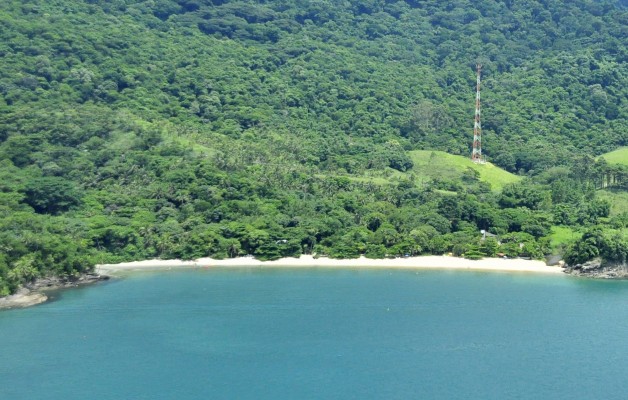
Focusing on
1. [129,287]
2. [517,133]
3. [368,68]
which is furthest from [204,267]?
[368,68]

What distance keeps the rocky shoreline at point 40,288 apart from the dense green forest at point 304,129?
41.4 inches

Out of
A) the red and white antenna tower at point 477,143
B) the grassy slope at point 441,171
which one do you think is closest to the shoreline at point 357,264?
the grassy slope at point 441,171

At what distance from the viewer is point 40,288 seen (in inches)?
2394

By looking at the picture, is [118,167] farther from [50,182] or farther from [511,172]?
[511,172]

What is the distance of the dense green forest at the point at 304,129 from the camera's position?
2835 inches

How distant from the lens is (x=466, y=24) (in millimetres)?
157875

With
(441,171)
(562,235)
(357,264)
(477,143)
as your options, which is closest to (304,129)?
(441,171)

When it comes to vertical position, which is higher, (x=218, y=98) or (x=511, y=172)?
(x=218, y=98)

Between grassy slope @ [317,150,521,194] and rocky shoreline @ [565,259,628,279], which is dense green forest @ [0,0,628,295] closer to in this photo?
grassy slope @ [317,150,521,194]

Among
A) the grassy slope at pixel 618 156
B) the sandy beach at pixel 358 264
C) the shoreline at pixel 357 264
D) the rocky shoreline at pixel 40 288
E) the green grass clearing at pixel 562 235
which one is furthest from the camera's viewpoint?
→ the grassy slope at pixel 618 156

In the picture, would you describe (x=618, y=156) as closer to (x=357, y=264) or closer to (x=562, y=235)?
(x=562, y=235)

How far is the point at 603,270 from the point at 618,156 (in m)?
43.8

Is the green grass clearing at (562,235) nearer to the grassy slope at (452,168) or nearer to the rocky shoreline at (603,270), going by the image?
the rocky shoreline at (603,270)

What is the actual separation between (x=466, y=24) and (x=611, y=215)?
277 ft
